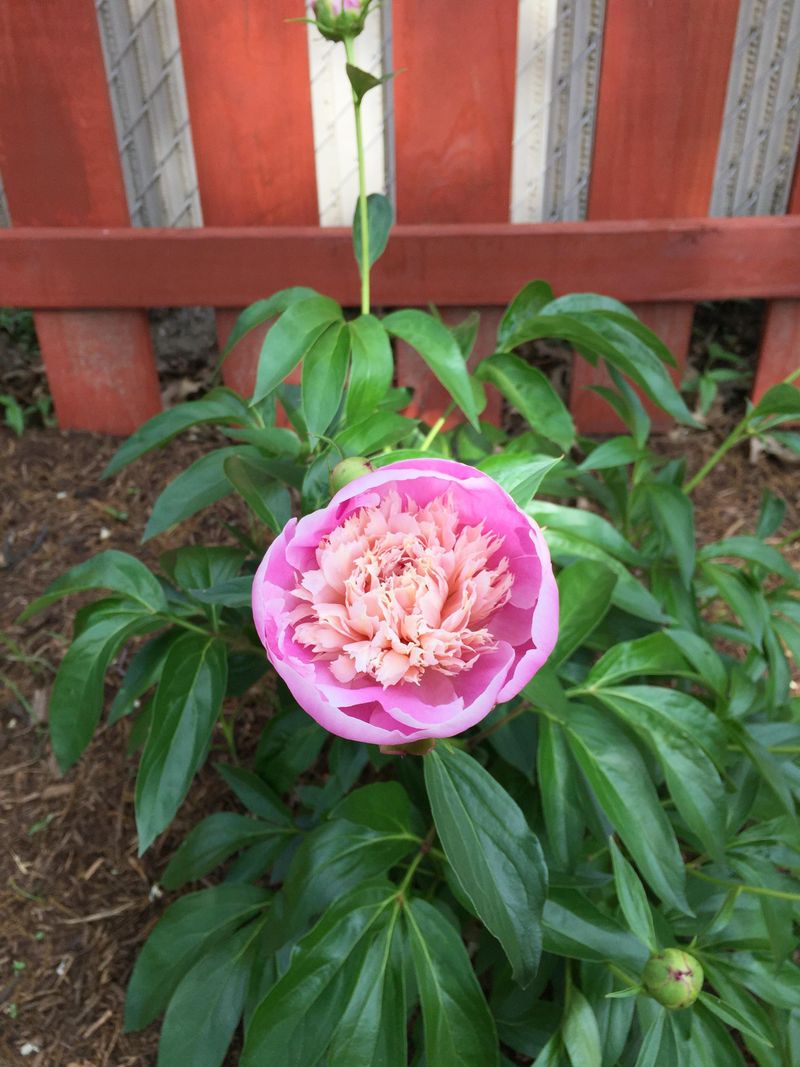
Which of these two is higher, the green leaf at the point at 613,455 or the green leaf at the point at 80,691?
the green leaf at the point at 613,455

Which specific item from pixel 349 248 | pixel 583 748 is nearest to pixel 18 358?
pixel 349 248

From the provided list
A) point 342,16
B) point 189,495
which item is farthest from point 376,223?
point 189,495

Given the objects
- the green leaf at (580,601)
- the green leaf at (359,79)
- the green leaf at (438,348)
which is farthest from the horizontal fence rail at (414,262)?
the green leaf at (580,601)

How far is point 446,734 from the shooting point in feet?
2.15

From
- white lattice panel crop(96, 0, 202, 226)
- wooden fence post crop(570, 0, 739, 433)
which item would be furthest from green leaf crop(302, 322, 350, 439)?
white lattice panel crop(96, 0, 202, 226)

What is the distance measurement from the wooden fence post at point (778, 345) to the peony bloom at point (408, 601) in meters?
1.33

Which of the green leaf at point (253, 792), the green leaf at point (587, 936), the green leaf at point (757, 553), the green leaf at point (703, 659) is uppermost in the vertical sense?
the green leaf at point (703, 659)

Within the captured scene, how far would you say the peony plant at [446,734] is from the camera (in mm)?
704

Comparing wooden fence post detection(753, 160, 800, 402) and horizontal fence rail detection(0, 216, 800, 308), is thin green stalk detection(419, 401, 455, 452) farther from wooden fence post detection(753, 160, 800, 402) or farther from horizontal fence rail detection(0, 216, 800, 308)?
wooden fence post detection(753, 160, 800, 402)

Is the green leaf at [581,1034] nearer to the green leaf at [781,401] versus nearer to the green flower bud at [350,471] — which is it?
the green flower bud at [350,471]

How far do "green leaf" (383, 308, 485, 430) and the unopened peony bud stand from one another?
30cm

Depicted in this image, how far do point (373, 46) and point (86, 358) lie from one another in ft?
2.69

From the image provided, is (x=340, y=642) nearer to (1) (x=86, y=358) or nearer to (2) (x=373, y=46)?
(1) (x=86, y=358)

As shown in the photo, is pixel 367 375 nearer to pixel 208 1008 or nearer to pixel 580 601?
pixel 580 601
